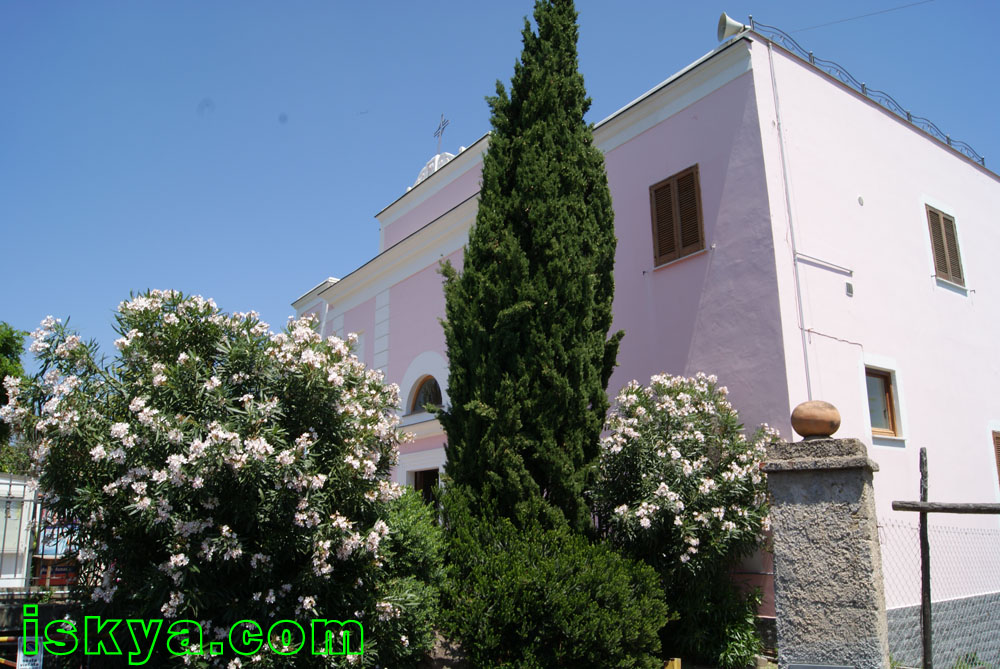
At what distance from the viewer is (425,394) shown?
12.9 metres

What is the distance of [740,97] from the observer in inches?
324

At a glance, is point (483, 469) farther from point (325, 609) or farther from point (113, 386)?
point (113, 386)

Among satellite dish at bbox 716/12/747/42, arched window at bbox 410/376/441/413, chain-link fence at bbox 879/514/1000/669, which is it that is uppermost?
satellite dish at bbox 716/12/747/42

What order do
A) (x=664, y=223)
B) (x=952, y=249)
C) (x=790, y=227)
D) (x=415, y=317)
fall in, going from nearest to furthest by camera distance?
(x=790, y=227)
(x=664, y=223)
(x=952, y=249)
(x=415, y=317)

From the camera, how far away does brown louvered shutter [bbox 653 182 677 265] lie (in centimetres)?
882

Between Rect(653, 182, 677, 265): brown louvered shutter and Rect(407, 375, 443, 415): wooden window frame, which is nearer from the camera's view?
Rect(653, 182, 677, 265): brown louvered shutter

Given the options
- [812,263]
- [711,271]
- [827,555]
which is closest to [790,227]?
[812,263]

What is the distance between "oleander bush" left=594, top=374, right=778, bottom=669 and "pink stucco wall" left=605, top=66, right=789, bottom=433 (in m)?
0.78

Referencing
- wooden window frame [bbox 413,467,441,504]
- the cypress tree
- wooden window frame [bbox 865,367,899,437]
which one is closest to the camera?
the cypress tree

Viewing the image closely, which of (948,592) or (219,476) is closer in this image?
(219,476)

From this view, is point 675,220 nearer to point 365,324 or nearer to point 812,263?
point 812,263

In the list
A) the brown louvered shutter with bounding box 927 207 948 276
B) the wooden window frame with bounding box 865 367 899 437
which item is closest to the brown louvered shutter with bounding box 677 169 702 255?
the wooden window frame with bounding box 865 367 899 437

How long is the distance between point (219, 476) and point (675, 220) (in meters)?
6.22

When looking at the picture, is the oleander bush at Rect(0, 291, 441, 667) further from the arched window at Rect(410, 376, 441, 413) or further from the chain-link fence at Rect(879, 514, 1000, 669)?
the arched window at Rect(410, 376, 441, 413)
